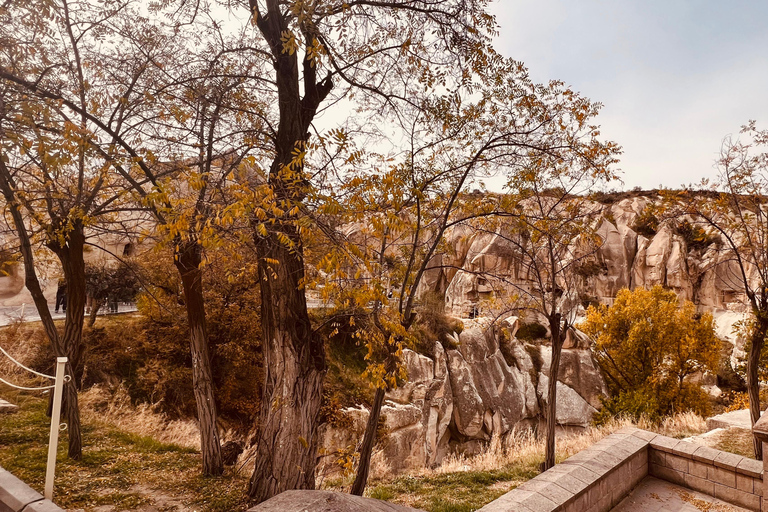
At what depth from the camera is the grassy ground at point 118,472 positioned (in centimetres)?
565

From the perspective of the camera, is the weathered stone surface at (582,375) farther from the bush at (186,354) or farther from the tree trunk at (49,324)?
the tree trunk at (49,324)

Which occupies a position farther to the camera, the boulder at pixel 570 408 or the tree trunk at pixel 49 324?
the boulder at pixel 570 408

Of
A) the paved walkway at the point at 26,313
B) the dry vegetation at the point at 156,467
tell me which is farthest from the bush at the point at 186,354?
the paved walkway at the point at 26,313

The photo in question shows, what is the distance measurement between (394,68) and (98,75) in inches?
190

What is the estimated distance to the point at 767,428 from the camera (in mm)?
4594

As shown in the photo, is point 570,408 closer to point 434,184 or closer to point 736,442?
point 736,442

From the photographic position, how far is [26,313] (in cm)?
1772

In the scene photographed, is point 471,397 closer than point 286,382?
No

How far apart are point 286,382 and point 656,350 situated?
18.8 meters

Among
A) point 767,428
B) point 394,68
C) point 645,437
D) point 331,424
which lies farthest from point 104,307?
point 767,428

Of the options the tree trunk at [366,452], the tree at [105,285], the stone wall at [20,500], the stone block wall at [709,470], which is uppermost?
the tree at [105,285]

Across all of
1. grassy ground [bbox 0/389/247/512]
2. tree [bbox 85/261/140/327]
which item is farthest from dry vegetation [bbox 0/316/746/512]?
tree [bbox 85/261/140/327]

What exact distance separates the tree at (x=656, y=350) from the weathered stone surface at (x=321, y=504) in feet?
54.6

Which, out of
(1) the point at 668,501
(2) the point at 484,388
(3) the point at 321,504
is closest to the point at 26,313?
(2) the point at 484,388
